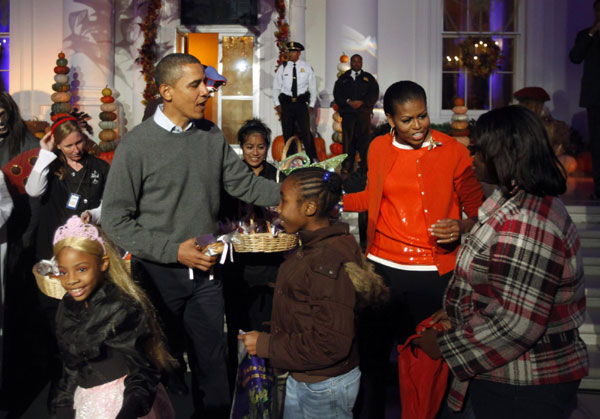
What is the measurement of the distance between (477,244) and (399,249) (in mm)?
1260

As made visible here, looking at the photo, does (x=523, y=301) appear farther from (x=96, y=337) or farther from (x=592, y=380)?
(x=592, y=380)

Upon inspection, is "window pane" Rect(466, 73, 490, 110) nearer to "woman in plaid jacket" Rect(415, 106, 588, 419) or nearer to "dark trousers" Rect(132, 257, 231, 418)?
"dark trousers" Rect(132, 257, 231, 418)

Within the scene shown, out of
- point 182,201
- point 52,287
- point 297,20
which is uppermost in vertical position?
point 297,20

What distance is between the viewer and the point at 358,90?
1041 cm

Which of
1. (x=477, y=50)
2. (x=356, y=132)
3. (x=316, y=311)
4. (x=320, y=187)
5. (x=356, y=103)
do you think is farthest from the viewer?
(x=477, y=50)

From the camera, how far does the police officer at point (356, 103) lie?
34.1ft

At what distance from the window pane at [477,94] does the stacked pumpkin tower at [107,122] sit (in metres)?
6.95

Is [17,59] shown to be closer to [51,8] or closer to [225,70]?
[51,8]

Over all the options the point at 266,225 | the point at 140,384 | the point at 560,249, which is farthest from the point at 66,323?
the point at 560,249

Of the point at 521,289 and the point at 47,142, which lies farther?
the point at 47,142

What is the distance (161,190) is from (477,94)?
1060cm

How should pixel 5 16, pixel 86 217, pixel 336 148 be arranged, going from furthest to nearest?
pixel 5 16 < pixel 336 148 < pixel 86 217

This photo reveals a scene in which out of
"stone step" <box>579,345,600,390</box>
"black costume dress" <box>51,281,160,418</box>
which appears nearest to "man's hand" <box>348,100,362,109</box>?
"stone step" <box>579,345,600,390</box>

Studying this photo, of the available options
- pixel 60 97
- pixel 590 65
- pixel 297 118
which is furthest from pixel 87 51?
pixel 590 65
